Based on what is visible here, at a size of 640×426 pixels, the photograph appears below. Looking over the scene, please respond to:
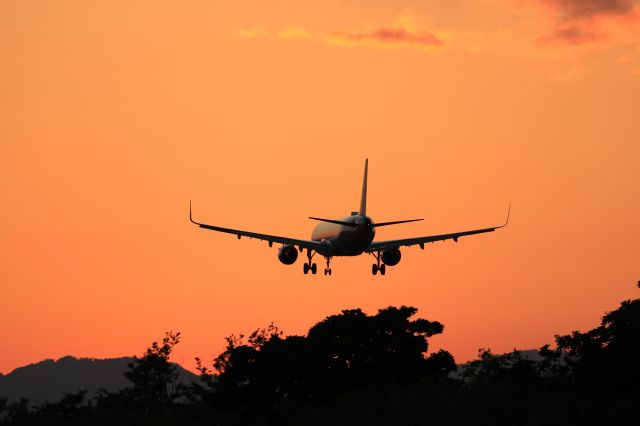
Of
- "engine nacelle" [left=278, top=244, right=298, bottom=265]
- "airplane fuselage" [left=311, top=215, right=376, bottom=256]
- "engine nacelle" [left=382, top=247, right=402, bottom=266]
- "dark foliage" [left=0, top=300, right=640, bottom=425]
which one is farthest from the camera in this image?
"engine nacelle" [left=278, top=244, right=298, bottom=265]

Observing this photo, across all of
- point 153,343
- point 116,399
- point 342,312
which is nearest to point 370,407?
point 342,312

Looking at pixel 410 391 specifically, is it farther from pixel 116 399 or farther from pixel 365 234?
pixel 116 399

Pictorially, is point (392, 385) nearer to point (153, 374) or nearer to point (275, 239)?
point (275, 239)

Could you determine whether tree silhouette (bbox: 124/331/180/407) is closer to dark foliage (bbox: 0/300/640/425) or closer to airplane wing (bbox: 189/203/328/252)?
dark foliage (bbox: 0/300/640/425)

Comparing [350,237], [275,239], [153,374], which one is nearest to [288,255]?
[275,239]

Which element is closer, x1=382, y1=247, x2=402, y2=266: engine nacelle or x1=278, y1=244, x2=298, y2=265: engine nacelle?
x1=382, y1=247, x2=402, y2=266: engine nacelle

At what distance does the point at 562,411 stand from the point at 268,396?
5887cm

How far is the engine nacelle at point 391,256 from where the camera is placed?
9975 cm

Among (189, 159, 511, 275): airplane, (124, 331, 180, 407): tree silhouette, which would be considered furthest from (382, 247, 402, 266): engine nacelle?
(124, 331, 180, 407): tree silhouette

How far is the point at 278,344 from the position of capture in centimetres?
12975

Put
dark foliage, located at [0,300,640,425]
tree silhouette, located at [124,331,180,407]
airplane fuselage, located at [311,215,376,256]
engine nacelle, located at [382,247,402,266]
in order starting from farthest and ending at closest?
1. tree silhouette, located at [124,331,180,407]
2. engine nacelle, located at [382,247,402,266]
3. airplane fuselage, located at [311,215,376,256]
4. dark foliage, located at [0,300,640,425]

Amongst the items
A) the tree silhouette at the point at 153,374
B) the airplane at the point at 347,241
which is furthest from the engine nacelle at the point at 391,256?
the tree silhouette at the point at 153,374

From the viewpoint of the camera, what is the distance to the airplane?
93125 millimetres

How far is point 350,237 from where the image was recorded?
93625 millimetres
